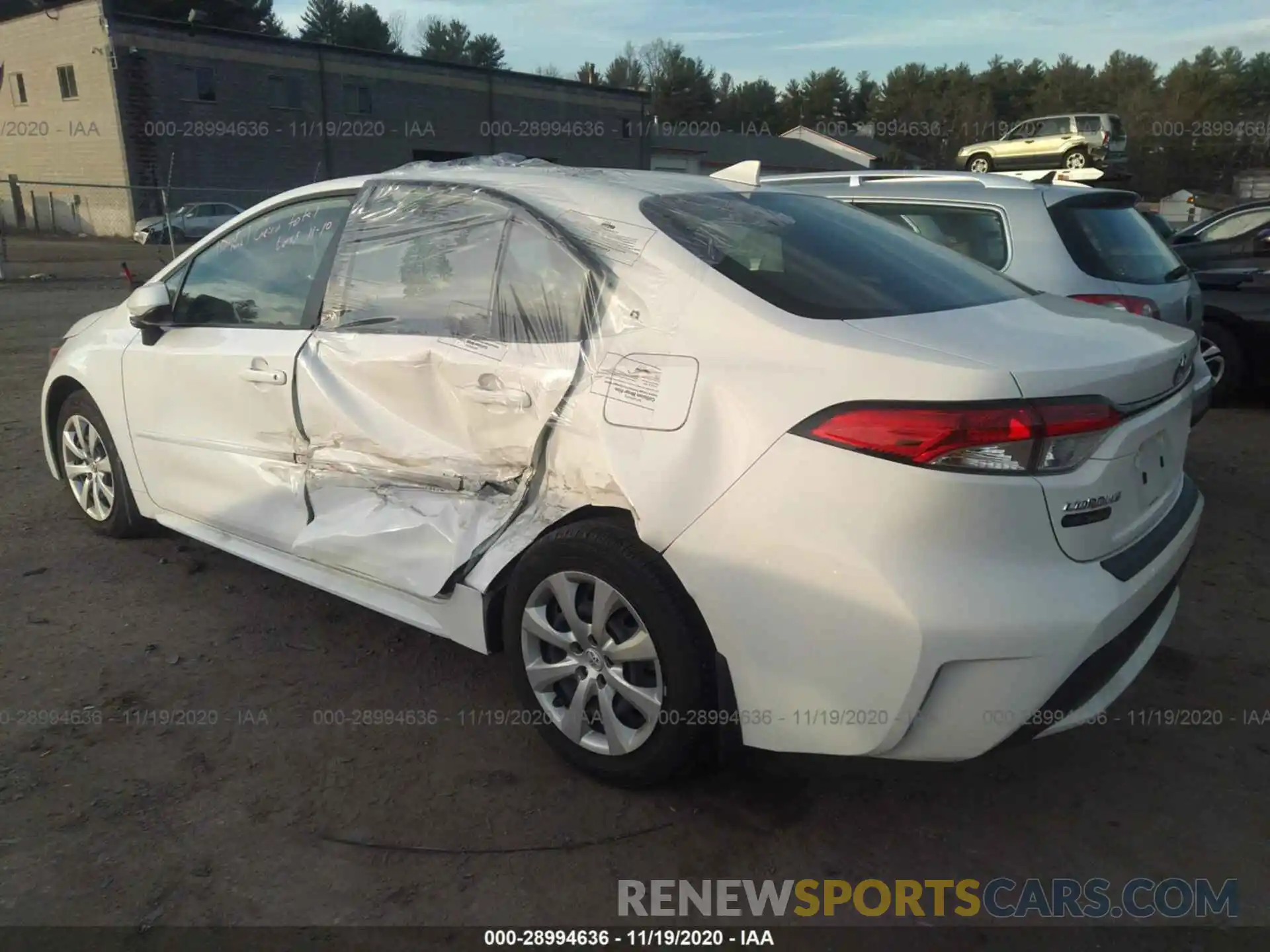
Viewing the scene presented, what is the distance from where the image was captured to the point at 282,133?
3659 centimetres

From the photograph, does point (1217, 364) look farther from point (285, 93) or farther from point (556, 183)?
point (285, 93)

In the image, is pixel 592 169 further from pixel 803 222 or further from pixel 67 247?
pixel 67 247

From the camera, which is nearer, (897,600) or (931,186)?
(897,600)

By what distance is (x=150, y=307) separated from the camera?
3916 millimetres

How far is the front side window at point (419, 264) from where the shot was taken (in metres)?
3.03

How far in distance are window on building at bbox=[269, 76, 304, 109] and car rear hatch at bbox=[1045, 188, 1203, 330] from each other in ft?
122

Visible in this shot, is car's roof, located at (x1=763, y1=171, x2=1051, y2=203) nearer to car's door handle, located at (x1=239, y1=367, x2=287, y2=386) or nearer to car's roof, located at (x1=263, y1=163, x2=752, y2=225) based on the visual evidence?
car's roof, located at (x1=263, y1=163, x2=752, y2=225)

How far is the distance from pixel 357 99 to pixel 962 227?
1527 inches

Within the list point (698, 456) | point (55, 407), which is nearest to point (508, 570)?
point (698, 456)

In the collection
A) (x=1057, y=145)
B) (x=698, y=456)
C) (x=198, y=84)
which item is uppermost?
(x=198, y=84)

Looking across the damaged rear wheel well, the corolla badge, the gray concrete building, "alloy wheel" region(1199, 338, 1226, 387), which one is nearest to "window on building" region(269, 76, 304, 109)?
the gray concrete building

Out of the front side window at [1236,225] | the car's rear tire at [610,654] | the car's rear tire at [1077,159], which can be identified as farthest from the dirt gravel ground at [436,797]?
the car's rear tire at [1077,159]

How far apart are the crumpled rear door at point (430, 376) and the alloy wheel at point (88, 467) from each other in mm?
1696

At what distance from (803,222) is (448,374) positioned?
4.10 ft
